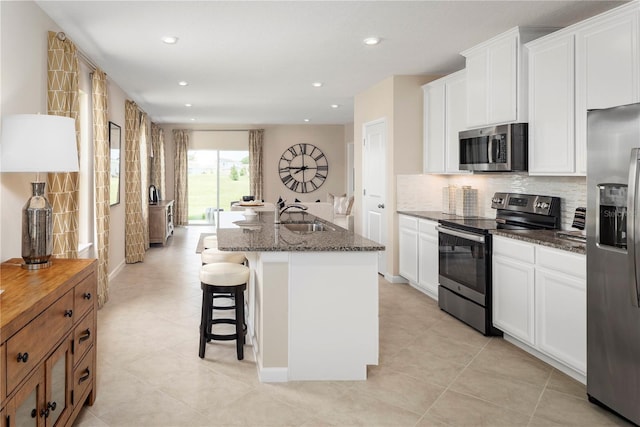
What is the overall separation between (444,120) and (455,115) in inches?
9.2

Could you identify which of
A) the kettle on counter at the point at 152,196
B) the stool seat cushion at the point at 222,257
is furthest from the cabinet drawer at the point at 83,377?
the kettle on counter at the point at 152,196

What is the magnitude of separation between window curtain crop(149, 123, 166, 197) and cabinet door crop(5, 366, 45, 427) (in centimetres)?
882

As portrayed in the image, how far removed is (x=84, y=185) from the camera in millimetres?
5016

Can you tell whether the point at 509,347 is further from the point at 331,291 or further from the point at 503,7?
the point at 503,7

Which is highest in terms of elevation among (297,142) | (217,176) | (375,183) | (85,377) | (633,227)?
(297,142)

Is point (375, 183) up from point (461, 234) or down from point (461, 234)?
up

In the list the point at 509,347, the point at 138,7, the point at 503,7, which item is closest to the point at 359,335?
the point at 509,347

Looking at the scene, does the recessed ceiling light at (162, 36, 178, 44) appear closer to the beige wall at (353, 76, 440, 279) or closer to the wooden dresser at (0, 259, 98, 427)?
the wooden dresser at (0, 259, 98, 427)

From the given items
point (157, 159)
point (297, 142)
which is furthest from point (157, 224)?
point (297, 142)

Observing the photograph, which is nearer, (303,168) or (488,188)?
(488,188)

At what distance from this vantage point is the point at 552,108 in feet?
11.6

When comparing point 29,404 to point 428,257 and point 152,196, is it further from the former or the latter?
point 152,196

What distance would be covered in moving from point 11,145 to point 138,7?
1491 mm

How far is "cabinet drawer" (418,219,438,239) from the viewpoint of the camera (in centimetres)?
476
